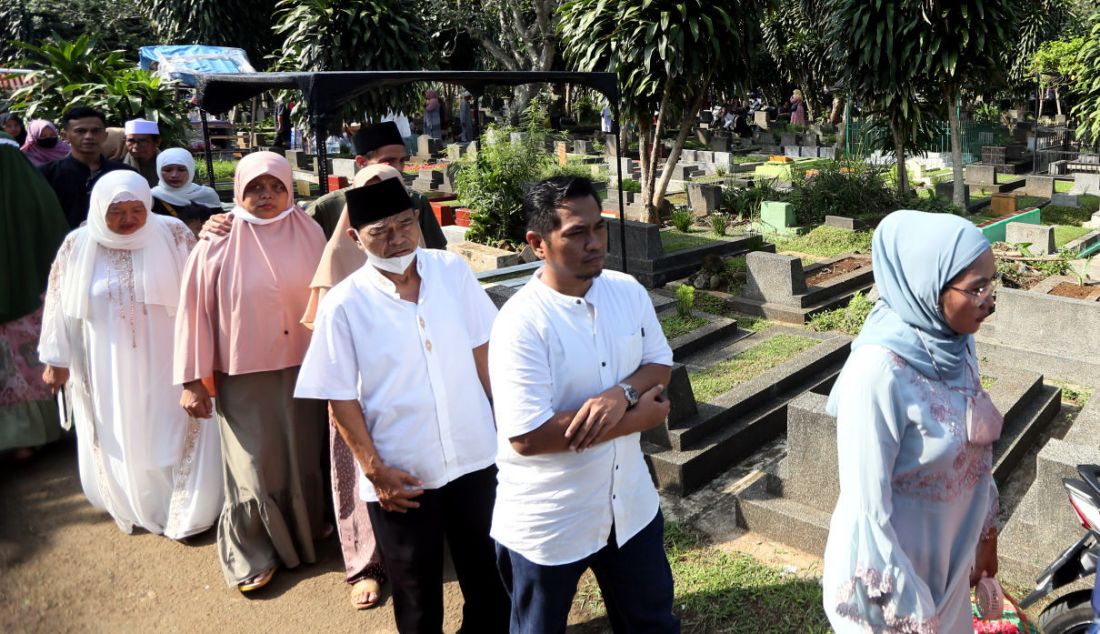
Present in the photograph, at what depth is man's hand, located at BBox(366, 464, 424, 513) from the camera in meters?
2.66

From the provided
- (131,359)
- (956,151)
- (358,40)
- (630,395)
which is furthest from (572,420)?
(956,151)

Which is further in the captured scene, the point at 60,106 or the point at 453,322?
the point at 60,106

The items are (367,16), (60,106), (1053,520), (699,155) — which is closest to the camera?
(1053,520)

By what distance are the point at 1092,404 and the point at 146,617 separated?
15.3 ft

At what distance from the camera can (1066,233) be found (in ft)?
36.7

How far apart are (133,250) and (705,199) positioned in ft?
33.1

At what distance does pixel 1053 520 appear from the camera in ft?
11.2

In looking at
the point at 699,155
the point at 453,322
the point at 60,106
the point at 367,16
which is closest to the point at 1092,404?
the point at 453,322

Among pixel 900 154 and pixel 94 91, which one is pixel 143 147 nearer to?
pixel 94 91

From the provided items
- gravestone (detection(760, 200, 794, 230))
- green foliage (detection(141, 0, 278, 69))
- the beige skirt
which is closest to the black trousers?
the beige skirt

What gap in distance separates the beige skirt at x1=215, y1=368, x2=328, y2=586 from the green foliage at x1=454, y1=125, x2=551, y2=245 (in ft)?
21.8

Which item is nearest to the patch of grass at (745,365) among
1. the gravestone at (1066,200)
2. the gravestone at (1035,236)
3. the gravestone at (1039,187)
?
the gravestone at (1035,236)

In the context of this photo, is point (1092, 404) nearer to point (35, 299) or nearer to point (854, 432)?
point (854, 432)

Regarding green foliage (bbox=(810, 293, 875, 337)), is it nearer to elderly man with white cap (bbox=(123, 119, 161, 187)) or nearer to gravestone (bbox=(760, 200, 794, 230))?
gravestone (bbox=(760, 200, 794, 230))
